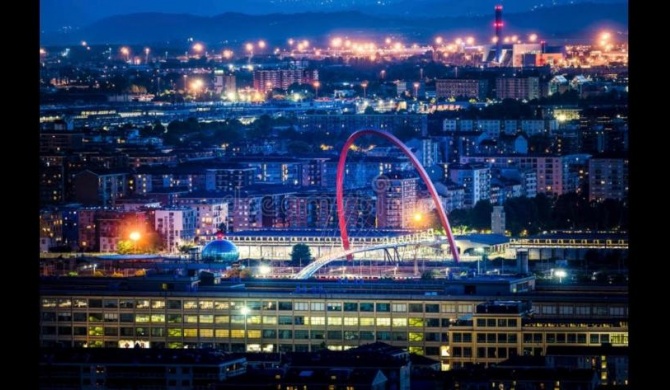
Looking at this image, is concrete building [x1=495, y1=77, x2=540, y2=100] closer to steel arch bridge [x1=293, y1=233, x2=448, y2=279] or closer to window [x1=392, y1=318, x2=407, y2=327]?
steel arch bridge [x1=293, y1=233, x2=448, y2=279]

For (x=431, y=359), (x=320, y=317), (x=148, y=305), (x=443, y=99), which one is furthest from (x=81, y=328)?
(x=443, y=99)

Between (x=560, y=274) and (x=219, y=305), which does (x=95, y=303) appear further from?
(x=560, y=274)

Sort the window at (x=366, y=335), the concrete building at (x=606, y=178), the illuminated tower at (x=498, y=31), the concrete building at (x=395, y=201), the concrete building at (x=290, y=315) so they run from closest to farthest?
the concrete building at (x=290, y=315) → the window at (x=366, y=335) → the concrete building at (x=395, y=201) → the concrete building at (x=606, y=178) → the illuminated tower at (x=498, y=31)

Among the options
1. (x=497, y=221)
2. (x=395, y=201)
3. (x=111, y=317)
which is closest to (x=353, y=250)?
(x=497, y=221)

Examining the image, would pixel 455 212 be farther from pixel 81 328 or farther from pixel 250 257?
pixel 81 328

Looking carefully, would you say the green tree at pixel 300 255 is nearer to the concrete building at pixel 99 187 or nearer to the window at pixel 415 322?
the concrete building at pixel 99 187

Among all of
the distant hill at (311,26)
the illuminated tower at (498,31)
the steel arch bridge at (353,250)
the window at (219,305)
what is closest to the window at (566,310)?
the window at (219,305)
